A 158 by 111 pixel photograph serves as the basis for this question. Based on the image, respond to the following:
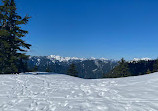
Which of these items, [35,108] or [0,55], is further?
[0,55]

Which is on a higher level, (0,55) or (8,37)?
(8,37)

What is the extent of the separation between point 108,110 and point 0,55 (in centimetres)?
1672

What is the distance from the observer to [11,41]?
17.2 m

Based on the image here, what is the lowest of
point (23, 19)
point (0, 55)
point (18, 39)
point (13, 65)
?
point (13, 65)

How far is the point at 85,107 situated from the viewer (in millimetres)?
4723

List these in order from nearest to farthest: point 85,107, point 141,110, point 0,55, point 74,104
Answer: point 141,110 → point 85,107 → point 74,104 → point 0,55

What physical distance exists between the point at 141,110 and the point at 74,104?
8.63ft

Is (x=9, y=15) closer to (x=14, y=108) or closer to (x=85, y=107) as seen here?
(x=14, y=108)

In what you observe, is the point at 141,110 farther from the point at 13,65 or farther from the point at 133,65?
the point at 133,65

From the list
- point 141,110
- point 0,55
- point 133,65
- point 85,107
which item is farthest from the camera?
point 133,65

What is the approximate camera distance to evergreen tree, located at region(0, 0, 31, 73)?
1636 cm

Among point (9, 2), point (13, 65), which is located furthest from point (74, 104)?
point (9, 2)

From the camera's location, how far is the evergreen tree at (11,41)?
53.7 feet

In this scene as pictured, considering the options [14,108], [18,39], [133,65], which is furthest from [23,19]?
[133,65]
